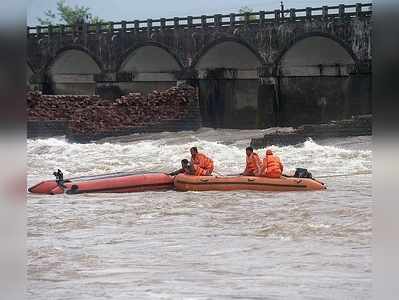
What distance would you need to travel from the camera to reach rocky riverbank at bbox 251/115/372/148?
835 inches

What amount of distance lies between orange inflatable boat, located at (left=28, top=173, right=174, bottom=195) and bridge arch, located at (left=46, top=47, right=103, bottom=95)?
21.0 meters

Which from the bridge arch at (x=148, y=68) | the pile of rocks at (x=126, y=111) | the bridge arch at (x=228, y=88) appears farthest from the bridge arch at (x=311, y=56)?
the bridge arch at (x=148, y=68)

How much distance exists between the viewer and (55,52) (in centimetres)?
3344

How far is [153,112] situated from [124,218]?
17.2 m

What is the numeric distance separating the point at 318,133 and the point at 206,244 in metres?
13.8

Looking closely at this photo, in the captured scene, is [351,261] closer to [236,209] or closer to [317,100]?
[236,209]

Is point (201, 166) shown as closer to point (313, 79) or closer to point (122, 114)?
point (122, 114)

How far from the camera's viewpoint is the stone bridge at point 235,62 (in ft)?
85.2

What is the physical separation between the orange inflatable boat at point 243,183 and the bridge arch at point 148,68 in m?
18.9

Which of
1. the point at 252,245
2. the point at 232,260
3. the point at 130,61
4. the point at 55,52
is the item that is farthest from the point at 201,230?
the point at 55,52

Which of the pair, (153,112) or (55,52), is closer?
(153,112)

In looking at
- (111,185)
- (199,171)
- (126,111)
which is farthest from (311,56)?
(111,185)

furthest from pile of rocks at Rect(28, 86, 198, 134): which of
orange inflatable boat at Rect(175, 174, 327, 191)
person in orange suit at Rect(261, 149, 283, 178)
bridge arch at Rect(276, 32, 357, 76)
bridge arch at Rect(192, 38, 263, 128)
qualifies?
person in orange suit at Rect(261, 149, 283, 178)

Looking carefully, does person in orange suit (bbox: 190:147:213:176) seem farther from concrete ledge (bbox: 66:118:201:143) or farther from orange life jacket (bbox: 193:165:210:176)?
concrete ledge (bbox: 66:118:201:143)
